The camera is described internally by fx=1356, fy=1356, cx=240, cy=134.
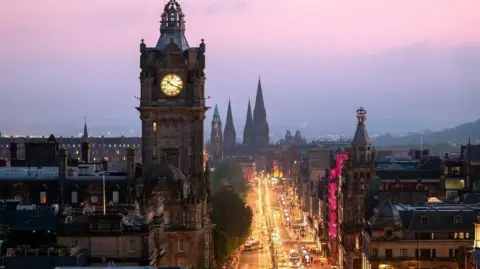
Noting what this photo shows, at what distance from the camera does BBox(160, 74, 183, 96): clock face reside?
14275cm

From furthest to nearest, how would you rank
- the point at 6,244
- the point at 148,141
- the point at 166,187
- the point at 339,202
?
the point at 339,202
the point at 148,141
the point at 166,187
the point at 6,244

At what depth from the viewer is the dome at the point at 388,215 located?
432ft

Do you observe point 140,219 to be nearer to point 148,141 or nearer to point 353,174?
point 148,141

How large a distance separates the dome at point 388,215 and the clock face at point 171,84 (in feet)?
84.6

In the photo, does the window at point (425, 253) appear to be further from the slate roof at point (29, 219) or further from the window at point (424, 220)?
the slate roof at point (29, 219)

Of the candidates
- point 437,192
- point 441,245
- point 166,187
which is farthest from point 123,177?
point 437,192

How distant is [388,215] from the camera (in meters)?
132

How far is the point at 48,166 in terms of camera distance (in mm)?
145000

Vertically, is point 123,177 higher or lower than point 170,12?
lower

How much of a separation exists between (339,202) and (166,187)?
58297 millimetres

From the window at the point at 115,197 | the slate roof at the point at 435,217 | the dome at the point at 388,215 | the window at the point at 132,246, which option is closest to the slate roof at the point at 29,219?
the window at the point at 132,246

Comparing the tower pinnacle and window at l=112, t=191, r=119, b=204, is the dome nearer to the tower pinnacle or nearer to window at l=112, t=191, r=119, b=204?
window at l=112, t=191, r=119, b=204

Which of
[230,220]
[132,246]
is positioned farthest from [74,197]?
[230,220]

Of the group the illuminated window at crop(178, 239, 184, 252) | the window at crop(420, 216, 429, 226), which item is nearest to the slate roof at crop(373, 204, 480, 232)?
the window at crop(420, 216, 429, 226)
